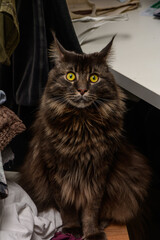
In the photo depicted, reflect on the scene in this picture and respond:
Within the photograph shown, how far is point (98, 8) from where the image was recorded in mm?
1644

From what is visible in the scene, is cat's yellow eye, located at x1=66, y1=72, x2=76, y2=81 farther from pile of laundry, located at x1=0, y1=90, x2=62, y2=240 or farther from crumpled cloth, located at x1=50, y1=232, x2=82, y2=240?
crumpled cloth, located at x1=50, y1=232, x2=82, y2=240

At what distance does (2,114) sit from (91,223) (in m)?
0.59

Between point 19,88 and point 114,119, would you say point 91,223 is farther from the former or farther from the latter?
point 19,88

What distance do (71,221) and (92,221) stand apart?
0.10 meters

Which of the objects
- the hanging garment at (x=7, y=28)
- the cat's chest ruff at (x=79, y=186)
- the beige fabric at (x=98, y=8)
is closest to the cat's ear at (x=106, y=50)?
the hanging garment at (x=7, y=28)

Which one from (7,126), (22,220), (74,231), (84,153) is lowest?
(74,231)

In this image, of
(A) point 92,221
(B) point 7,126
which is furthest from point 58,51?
(A) point 92,221

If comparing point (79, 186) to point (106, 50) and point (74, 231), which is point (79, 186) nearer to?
point (74, 231)

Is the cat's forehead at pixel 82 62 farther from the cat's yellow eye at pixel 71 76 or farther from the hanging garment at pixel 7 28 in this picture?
the hanging garment at pixel 7 28

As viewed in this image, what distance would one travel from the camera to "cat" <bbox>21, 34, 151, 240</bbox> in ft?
3.18

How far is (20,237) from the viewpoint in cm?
88

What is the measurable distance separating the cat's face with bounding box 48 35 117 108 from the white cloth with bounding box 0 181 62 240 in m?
0.43

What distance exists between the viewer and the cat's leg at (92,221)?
110cm

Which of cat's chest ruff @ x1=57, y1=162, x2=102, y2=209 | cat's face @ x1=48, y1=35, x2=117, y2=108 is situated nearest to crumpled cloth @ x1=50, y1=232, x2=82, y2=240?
cat's chest ruff @ x1=57, y1=162, x2=102, y2=209
